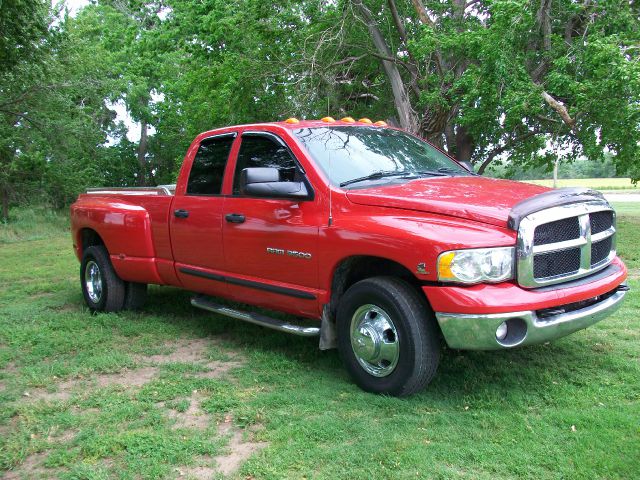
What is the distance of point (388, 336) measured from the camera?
13.1 feet

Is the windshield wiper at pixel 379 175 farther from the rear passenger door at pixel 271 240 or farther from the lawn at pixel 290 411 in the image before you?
the lawn at pixel 290 411

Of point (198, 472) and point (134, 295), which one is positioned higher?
point (134, 295)

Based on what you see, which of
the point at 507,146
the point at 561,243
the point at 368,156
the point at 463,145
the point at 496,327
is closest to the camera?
the point at 496,327

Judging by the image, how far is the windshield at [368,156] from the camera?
4.60 metres

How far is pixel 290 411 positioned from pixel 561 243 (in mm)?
2050

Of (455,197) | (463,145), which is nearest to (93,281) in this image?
(455,197)

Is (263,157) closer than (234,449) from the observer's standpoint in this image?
No

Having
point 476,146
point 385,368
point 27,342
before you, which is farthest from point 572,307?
point 476,146

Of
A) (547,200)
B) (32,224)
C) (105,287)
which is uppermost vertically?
(547,200)

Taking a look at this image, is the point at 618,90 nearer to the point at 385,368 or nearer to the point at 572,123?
the point at 572,123

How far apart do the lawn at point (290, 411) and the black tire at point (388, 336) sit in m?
0.15

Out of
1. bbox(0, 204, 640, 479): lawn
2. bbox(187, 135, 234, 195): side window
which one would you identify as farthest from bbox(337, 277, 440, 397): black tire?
bbox(187, 135, 234, 195): side window

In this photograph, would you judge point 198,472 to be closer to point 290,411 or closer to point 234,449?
point 234,449

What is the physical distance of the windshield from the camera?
15.1ft
